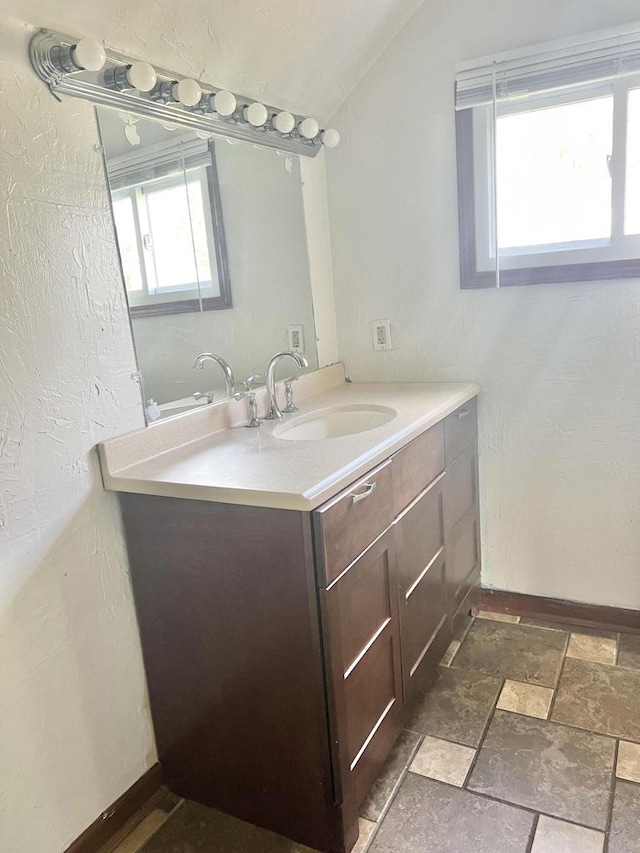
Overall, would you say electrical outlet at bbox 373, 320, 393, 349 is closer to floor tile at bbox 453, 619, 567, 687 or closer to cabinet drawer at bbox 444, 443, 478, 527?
cabinet drawer at bbox 444, 443, 478, 527

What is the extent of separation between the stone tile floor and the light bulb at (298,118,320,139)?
1770 mm

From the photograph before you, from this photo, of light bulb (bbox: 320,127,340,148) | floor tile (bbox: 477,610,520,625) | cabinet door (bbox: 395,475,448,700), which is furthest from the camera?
floor tile (bbox: 477,610,520,625)

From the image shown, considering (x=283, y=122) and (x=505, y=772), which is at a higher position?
(x=283, y=122)

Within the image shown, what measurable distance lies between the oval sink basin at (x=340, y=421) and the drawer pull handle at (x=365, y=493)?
51 cm

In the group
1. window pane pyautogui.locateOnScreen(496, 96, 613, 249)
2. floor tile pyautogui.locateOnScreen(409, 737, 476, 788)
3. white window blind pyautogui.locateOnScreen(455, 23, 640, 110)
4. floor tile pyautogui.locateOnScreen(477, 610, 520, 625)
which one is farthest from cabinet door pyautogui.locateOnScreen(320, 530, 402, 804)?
white window blind pyautogui.locateOnScreen(455, 23, 640, 110)

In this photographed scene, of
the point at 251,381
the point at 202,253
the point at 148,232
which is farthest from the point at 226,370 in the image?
the point at 148,232

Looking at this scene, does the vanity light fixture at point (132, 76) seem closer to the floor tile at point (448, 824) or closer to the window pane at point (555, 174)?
the window pane at point (555, 174)

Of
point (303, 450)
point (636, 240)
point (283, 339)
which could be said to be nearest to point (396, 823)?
point (303, 450)

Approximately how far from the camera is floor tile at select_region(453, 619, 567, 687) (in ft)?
6.54

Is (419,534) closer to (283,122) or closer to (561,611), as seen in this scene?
(561,611)

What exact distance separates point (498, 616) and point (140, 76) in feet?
6.75

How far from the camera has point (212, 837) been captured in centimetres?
148

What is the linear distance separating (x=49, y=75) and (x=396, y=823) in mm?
1816

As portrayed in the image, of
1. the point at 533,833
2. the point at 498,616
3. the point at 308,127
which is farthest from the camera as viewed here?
the point at 498,616
